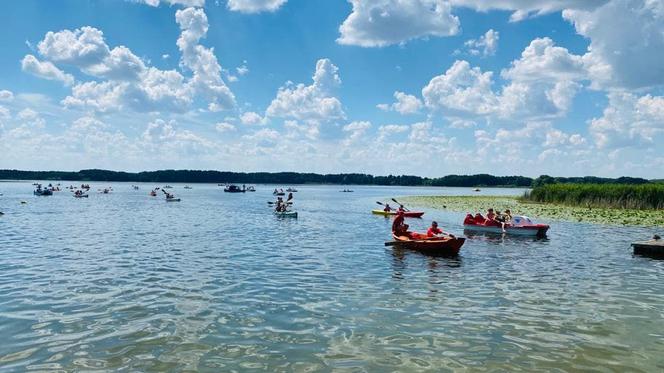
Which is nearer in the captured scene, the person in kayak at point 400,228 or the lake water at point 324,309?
the lake water at point 324,309

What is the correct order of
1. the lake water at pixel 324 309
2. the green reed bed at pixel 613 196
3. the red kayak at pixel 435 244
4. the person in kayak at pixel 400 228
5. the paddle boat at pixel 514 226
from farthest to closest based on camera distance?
the green reed bed at pixel 613 196 → the paddle boat at pixel 514 226 → the person in kayak at pixel 400 228 → the red kayak at pixel 435 244 → the lake water at pixel 324 309

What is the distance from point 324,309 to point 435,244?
12.1 m

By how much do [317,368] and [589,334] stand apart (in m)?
6.96

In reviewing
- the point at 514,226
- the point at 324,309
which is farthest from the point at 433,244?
the point at 514,226

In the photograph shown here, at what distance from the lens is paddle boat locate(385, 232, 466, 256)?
25.3 metres

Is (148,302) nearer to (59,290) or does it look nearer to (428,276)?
(59,290)

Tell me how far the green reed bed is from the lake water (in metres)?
32.2

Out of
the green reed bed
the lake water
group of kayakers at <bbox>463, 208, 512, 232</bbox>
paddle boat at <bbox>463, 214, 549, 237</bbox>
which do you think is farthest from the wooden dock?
the green reed bed

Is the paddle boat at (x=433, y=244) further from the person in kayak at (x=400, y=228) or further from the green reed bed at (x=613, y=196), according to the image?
the green reed bed at (x=613, y=196)

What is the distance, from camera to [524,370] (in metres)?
10.2

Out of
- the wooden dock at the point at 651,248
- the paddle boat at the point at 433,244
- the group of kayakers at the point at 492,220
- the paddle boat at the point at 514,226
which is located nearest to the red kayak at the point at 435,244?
the paddle boat at the point at 433,244

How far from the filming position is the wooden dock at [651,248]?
24.9 m

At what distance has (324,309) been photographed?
1478 centimetres

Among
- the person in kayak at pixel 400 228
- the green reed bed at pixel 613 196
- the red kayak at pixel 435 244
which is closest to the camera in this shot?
the red kayak at pixel 435 244
